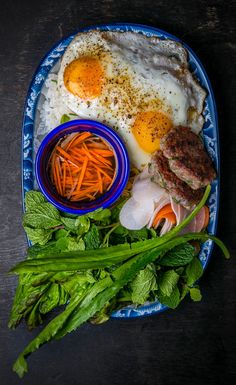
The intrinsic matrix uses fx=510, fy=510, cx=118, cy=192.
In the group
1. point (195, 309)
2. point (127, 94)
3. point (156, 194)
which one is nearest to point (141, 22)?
point (127, 94)

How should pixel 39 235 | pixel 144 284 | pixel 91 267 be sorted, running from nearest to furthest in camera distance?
pixel 91 267
pixel 144 284
pixel 39 235

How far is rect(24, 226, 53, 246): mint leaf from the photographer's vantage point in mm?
2121

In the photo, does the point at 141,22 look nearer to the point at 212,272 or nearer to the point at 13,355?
the point at 212,272

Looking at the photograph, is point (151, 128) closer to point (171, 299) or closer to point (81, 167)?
point (81, 167)

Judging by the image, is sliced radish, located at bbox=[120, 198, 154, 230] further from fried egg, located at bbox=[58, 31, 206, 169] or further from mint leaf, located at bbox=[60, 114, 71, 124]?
mint leaf, located at bbox=[60, 114, 71, 124]

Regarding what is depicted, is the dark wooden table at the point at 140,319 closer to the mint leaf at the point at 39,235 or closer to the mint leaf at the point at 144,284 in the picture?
the mint leaf at the point at 39,235

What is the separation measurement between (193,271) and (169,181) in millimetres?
401

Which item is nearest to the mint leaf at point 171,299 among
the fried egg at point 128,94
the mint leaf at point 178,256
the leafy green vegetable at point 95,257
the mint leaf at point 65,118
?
the mint leaf at point 178,256

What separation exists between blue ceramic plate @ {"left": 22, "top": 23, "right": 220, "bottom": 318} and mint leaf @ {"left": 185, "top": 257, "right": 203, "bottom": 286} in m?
0.12

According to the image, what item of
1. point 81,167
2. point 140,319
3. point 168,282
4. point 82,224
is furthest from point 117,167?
point 140,319

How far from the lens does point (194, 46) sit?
2.43 meters

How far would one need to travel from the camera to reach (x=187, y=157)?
6.84ft

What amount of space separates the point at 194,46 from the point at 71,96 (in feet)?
2.29

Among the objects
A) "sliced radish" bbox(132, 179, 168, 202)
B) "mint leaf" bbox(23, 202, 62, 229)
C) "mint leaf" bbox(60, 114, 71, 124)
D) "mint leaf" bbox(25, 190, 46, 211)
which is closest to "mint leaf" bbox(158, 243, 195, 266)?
"sliced radish" bbox(132, 179, 168, 202)
